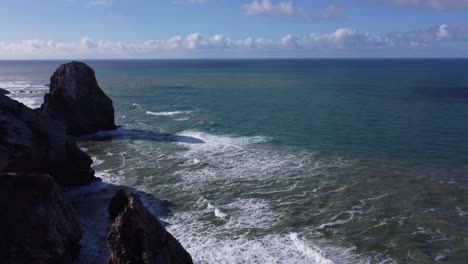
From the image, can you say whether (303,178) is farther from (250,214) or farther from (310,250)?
(310,250)

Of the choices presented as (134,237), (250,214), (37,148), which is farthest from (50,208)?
(250,214)

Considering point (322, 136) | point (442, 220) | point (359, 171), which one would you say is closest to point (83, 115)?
point (322, 136)

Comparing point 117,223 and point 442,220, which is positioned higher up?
point 117,223

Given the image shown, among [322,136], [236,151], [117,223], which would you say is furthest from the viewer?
[322,136]

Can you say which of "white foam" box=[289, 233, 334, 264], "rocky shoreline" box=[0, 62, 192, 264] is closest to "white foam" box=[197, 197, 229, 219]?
"white foam" box=[289, 233, 334, 264]

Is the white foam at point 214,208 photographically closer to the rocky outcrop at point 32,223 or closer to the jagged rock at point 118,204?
the jagged rock at point 118,204

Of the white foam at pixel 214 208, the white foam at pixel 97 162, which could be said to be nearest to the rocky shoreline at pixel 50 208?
the white foam at pixel 97 162

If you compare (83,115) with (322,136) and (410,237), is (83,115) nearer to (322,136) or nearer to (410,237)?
(322,136)
